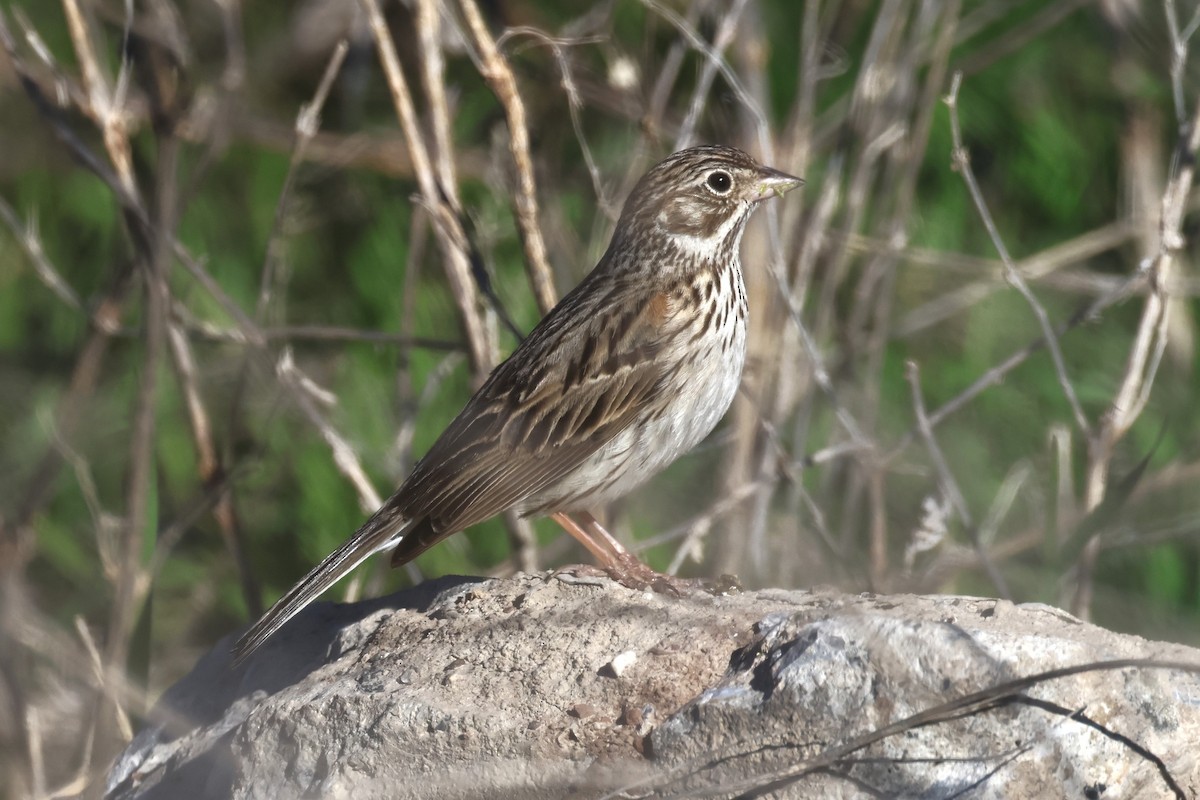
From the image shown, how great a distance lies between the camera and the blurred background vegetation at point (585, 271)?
538 cm

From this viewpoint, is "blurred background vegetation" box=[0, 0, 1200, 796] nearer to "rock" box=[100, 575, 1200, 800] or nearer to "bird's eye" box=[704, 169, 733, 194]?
"bird's eye" box=[704, 169, 733, 194]

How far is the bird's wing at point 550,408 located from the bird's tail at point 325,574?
0.28ft

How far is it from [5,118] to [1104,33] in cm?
564

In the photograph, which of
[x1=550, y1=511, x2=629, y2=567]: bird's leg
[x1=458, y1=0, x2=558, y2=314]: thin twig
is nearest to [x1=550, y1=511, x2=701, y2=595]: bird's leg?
[x1=550, y1=511, x2=629, y2=567]: bird's leg

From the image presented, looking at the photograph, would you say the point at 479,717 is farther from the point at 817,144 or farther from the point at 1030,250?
the point at 1030,250

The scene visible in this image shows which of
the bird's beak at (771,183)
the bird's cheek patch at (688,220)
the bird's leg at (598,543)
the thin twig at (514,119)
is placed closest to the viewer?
the bird's leg at (598,543)

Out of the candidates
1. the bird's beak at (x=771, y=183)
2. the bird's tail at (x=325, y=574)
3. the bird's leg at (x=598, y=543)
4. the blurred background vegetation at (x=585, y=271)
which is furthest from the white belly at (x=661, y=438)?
the bird's beak at (x=771, y=183)

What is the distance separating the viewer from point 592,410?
519 centimetres

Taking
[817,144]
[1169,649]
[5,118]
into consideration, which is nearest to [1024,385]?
[817,144]

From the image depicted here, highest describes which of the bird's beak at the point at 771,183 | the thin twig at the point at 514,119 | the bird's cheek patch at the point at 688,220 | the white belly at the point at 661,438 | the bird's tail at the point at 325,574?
the thin twig at the point at 514,119

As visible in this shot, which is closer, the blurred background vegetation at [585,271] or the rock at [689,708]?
the rock at [689,708]

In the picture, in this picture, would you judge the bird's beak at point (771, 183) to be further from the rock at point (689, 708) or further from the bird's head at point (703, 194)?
the rock at point (689, 708)

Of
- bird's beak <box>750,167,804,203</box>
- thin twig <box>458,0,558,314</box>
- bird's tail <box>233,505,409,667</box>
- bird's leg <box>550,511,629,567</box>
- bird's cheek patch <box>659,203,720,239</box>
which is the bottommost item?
bird's leg <box>550,511,629,567</box>

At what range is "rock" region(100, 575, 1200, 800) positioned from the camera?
3301 mm
